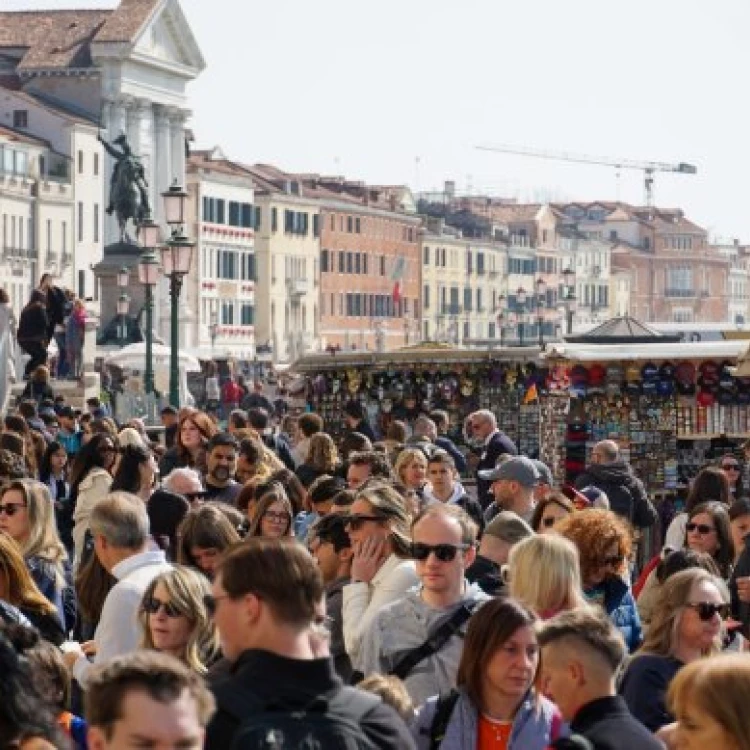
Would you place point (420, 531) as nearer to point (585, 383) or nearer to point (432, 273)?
point (585, 383)

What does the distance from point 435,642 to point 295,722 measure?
2.48 metres

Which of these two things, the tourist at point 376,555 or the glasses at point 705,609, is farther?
the tourist at point 376,555

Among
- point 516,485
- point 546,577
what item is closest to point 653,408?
point 516,485

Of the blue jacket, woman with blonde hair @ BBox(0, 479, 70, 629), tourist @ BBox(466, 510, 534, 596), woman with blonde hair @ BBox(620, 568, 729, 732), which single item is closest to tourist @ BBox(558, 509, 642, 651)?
the blue jacket

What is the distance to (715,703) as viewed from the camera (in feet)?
19.6

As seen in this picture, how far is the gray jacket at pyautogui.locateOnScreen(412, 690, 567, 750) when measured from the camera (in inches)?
288

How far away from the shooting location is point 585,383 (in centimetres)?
2277

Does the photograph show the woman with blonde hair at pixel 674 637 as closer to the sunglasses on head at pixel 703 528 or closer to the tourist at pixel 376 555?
the tourist at pixel 376 555

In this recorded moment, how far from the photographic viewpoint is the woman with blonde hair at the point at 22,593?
9.12 m

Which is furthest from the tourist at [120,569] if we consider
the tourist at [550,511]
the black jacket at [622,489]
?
the black jacket at [622,489]

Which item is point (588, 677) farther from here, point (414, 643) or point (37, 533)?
point (37, 533)

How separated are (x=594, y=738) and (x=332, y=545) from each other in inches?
126

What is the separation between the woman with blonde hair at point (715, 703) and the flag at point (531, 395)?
18.9 meters

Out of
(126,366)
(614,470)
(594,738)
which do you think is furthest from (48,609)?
(126,366)
